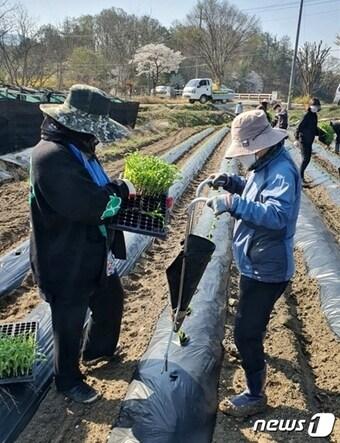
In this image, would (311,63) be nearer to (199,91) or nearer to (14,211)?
(199,91)

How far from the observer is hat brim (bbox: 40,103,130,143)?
2.28 meters

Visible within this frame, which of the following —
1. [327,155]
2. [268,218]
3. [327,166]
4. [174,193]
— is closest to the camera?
A: [268,218]

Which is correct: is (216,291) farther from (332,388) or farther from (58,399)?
(58,399)

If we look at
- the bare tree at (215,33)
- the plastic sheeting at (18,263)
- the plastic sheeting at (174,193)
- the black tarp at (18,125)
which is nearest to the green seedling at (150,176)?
the plastic sheeting at (174,193)

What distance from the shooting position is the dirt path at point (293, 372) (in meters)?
2.57

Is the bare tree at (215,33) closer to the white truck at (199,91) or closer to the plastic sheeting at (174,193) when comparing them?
the white truck at (199,91)

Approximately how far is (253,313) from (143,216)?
0.80 meters

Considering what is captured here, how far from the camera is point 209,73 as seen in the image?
2147 inches

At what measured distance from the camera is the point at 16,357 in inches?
98.8

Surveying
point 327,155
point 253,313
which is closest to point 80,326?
point 253,313

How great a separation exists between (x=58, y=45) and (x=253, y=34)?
2993 centimetres

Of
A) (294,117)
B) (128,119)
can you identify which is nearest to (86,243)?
(128,119)

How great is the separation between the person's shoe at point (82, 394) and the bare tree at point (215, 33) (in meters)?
49.4

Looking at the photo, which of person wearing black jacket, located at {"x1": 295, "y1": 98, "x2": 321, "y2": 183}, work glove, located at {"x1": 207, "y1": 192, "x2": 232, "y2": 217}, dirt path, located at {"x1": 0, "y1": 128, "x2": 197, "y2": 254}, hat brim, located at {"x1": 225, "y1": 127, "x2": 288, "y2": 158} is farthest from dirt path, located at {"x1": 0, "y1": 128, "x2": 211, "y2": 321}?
person wearing black jacket, located at {"x1": 295, "y1": 98, "x2": 321, "y2": 183}
